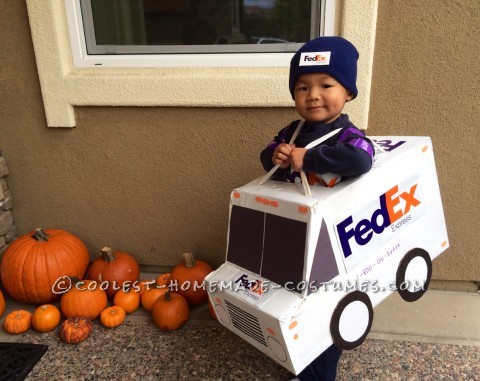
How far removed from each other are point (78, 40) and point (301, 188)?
1.88 m

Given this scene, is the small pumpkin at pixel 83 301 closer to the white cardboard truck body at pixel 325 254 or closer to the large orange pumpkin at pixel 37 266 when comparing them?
the large orange pumpkin at pixel 37 266

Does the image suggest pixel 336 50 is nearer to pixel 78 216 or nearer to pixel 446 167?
pixel 446 167

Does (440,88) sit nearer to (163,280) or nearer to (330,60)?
(330,60)

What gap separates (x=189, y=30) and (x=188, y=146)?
77 cm

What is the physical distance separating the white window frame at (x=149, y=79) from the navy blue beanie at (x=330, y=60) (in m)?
0.77

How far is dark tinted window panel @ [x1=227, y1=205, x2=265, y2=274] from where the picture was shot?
1.67 meters

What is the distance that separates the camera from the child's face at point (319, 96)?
156 centimetres

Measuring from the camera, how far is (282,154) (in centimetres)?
161

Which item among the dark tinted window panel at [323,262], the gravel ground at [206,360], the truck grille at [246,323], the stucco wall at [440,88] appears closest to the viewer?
the dark tinted window panel at [323,262]

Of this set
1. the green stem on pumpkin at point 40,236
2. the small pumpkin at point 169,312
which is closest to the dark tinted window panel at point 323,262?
the small pumpkin at point 169,312

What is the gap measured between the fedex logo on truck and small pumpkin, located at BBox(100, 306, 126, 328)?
154cm

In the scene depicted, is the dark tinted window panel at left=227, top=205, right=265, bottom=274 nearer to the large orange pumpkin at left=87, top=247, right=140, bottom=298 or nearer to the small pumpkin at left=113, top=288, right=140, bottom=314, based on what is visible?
the small pumpkin at left=113, top=288, right=140, bottom=314

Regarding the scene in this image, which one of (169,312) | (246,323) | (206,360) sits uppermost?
(246,323)

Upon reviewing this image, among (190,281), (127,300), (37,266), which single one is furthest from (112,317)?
(37,266)
